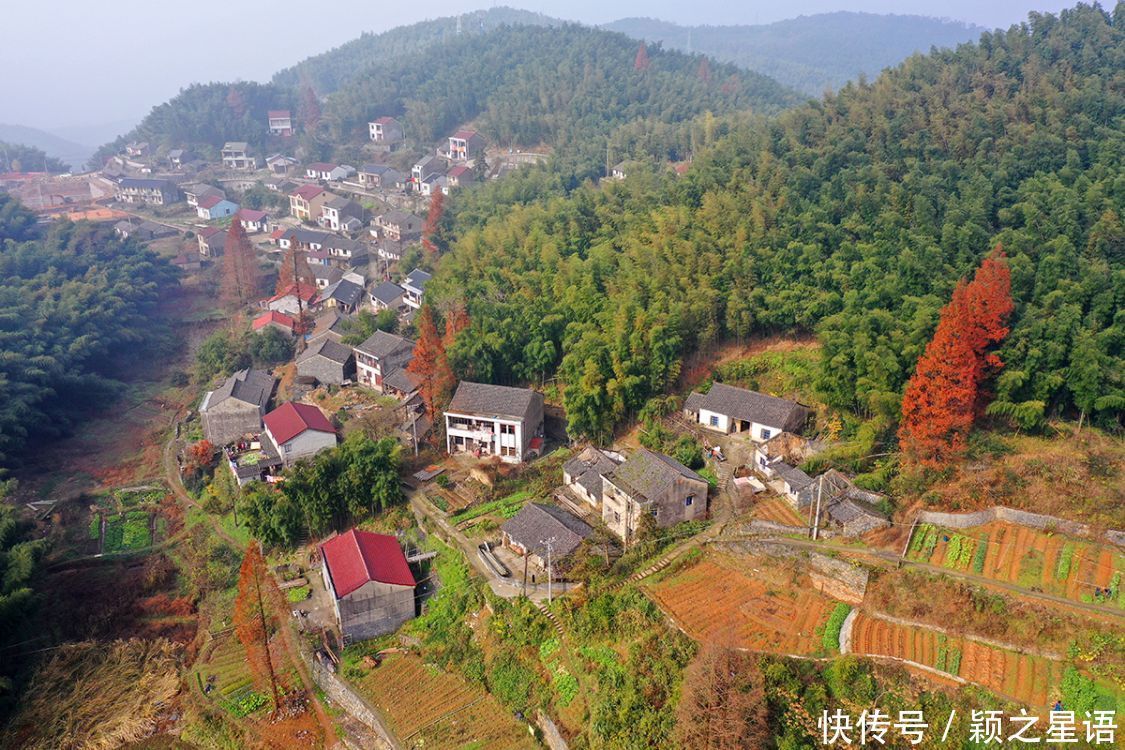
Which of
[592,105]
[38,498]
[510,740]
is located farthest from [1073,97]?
[38,498]

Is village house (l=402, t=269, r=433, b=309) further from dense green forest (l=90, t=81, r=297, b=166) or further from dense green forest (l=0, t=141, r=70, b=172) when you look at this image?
dense green forest (l=0, t=141, r=70, b=172)

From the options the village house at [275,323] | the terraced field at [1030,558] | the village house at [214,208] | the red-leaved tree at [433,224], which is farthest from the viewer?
the village house at [214,208]

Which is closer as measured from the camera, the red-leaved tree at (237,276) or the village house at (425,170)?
the red-leaved tree at (237,276)

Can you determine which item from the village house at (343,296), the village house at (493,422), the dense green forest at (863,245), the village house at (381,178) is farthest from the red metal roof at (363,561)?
the village house at (381,178)

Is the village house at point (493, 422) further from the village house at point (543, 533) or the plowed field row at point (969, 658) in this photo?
the plowed field row at point (969, 658)

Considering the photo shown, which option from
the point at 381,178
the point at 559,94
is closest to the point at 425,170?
the point at 381,178

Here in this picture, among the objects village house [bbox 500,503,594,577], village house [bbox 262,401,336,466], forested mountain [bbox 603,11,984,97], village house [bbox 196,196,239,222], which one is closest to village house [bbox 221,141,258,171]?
village house [bbox 196,196,239,222]

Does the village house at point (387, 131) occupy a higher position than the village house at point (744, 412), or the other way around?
the village house at point (387, 131)
